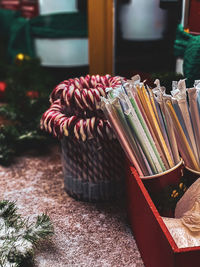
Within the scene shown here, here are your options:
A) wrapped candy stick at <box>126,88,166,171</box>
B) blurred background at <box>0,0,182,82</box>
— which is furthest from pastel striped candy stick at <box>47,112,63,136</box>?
blurred background at <box>0,0,182,82</box>

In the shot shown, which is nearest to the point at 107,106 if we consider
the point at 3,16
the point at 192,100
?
the point at 192,100

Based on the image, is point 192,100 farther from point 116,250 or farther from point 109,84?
point 116,250

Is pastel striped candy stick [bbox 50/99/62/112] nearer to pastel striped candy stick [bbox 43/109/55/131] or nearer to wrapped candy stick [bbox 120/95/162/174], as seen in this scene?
pastel striped candy stick [bbox 43/109/55/131]

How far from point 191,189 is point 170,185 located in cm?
7

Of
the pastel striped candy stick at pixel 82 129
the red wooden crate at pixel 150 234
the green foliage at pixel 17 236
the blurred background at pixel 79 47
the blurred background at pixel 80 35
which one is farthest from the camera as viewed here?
the blurred background at pixel 80 35

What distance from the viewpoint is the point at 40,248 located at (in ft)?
3.82

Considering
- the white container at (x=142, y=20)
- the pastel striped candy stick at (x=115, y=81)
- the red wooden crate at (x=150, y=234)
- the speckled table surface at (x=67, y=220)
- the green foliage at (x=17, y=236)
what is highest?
the white container at (x=142, y=20)

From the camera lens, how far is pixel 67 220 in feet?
4.31

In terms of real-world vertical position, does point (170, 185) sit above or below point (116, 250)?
above

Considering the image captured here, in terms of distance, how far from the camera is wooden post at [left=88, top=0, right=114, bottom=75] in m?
1.93

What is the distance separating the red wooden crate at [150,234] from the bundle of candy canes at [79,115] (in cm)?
21

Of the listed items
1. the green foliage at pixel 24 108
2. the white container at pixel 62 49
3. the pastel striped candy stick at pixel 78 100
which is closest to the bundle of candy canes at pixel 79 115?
the pastel striped candy stick at pixel 78 100

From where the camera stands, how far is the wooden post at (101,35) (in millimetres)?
1929

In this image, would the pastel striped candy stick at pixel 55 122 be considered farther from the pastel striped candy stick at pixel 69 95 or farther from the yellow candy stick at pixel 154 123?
the yellow candy stick at pixel 154 123
